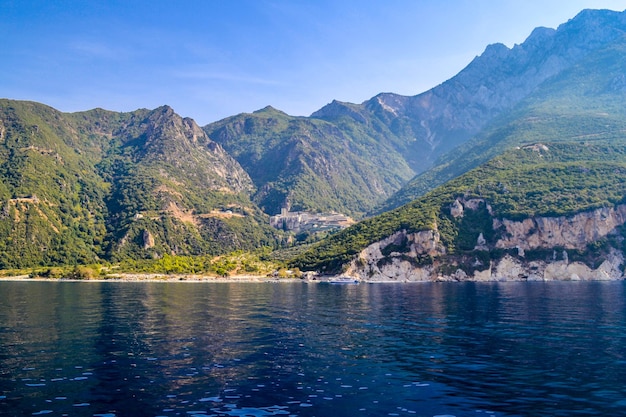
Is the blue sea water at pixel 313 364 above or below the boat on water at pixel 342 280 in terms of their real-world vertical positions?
above

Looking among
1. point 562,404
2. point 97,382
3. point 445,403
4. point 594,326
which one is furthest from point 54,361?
point 594,326

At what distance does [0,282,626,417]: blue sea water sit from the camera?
29.7 meters

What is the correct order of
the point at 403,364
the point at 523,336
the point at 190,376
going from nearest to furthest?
the point at 190,376
the point at 403,364
the point at 523,336

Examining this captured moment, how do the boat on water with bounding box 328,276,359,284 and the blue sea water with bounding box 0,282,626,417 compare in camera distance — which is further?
the boat on water with bounding box 328,276,359,284

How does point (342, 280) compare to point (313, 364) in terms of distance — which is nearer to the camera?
point (313, 364)

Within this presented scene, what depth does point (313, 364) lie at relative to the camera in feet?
137

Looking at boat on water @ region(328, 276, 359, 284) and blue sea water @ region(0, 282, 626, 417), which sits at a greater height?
blue sea water @ region(0, 282, 626, 417)

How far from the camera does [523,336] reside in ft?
179

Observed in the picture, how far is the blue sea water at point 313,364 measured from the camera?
29719mm

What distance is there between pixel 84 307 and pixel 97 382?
56632 millimetres

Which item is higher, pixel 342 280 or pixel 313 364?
pixel 313 364

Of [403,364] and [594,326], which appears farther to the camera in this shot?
[594,326]

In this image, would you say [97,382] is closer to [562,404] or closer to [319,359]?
[319,359]

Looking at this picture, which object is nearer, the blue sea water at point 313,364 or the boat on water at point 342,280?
the blue sea water at point 313,364
